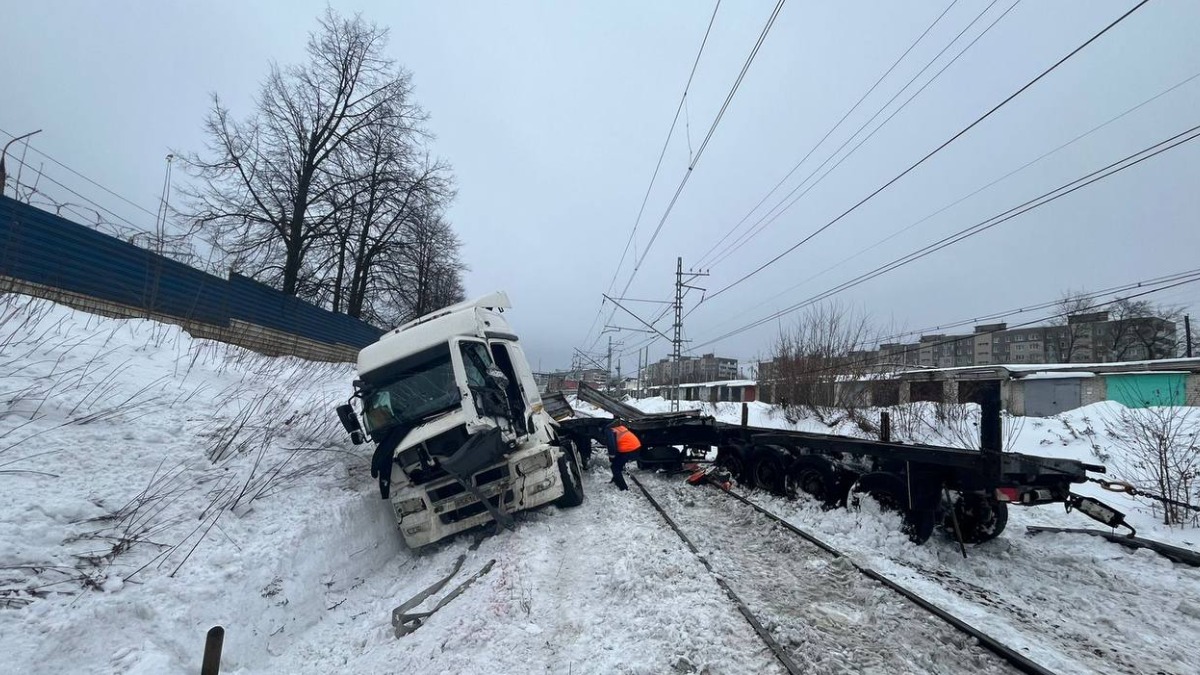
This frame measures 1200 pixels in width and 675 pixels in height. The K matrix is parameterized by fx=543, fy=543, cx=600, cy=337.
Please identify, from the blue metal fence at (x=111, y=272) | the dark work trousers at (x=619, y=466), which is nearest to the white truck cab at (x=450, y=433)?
the dark work trousers at (x=619, y=466)

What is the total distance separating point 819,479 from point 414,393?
251 inches

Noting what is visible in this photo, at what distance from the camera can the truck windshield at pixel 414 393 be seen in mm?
7516

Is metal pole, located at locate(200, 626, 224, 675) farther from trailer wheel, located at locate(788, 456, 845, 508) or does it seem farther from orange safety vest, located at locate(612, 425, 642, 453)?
trailer wheel, located at locate(788, 456, 845, 508)

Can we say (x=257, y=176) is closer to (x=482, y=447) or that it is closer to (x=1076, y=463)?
(x=482, y=447)

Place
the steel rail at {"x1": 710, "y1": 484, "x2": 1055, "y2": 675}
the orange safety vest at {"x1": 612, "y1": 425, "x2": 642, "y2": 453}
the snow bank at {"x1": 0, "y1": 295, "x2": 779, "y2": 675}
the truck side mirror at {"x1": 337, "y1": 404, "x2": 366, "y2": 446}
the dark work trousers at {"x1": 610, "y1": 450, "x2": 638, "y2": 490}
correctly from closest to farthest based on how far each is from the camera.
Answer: the steel rail at {"x1": 710, "y1": 484, "x2": 1055, "y2": 675} → the snow bank at {"x1": 0, "y1": 295, "x2": 779, "y2": 675} → the truck side mirror at {"x1": 337, "y1": 404, "x2": 366, "y2": 446} → the orange safety vest at {"x1": 612, "y1": 425, "x2": 642, "y2": 453} → the dark work trousers at {"x1": 610, "y1": 450, "x2": 638, "y2": 490}

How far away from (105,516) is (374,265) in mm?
26168

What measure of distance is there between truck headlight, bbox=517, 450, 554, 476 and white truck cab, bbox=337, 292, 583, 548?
14mm

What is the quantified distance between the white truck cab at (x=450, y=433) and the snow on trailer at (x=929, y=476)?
3.70 meters

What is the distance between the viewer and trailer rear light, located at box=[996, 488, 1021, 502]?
587 centimetres

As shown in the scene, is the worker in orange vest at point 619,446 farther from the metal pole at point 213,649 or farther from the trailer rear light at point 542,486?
the metal pole at point 213,649

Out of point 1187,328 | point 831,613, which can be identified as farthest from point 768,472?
point 1187,328

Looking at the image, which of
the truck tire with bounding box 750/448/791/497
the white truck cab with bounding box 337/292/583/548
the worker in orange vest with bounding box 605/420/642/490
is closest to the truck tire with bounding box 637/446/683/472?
the worker in orange vest with bounding box 605/420/642/490

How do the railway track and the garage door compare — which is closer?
the railway track

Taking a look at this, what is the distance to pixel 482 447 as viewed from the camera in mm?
6801
